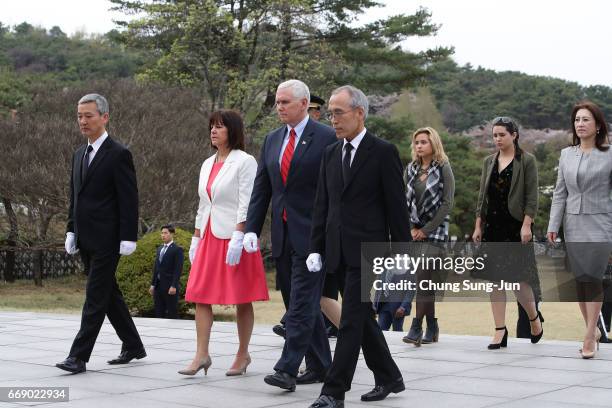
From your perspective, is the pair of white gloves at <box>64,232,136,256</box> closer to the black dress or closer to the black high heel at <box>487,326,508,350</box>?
the black dress

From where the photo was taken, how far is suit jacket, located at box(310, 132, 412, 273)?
5621 millimetres

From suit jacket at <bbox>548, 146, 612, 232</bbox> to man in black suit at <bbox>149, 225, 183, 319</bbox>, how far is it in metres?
8.54

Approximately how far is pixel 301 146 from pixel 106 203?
1.61m

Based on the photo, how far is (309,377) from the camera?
262 inches

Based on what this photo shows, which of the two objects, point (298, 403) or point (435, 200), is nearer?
point (298, 403)

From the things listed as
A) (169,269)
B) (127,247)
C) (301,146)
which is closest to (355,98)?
(301,146)

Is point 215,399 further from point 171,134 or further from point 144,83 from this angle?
point 144,83

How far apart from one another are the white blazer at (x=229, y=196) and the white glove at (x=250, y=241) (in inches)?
14.5

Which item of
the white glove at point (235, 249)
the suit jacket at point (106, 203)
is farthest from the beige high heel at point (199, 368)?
the suit jacket at point (106, 203)

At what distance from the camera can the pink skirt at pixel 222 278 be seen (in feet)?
22.1

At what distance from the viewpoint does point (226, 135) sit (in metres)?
6.96

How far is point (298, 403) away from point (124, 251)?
1.93m

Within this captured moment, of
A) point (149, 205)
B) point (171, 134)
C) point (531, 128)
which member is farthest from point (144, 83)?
point (531, 128)

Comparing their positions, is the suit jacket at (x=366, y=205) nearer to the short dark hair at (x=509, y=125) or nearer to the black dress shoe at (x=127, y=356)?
the black dress shoe at (x=127, y=356)
